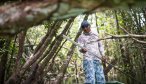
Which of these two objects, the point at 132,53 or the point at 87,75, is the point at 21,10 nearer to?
the point at 87,75

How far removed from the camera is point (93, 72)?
5.75 m

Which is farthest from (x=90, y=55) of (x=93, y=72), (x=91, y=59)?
(x=93, y=72)

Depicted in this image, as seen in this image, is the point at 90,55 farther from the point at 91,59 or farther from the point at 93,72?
the point at 93,72

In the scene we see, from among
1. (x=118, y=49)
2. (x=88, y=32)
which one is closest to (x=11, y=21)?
(x=88, y=32)

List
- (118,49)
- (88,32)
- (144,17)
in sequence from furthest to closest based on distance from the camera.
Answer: (118,49) → (144,17) → (88,32)

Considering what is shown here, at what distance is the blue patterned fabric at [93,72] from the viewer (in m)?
5.71

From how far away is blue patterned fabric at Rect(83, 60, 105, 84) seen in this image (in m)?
5.71

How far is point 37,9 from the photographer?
120cm

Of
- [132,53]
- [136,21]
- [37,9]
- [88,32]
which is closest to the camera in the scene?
[37,9]

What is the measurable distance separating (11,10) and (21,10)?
0.15ft

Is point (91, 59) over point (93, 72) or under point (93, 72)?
over

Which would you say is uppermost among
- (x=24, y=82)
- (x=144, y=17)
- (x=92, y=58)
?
Result: (x=144, y=17)

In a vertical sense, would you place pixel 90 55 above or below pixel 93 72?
above

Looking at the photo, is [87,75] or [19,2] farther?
[87,75]
